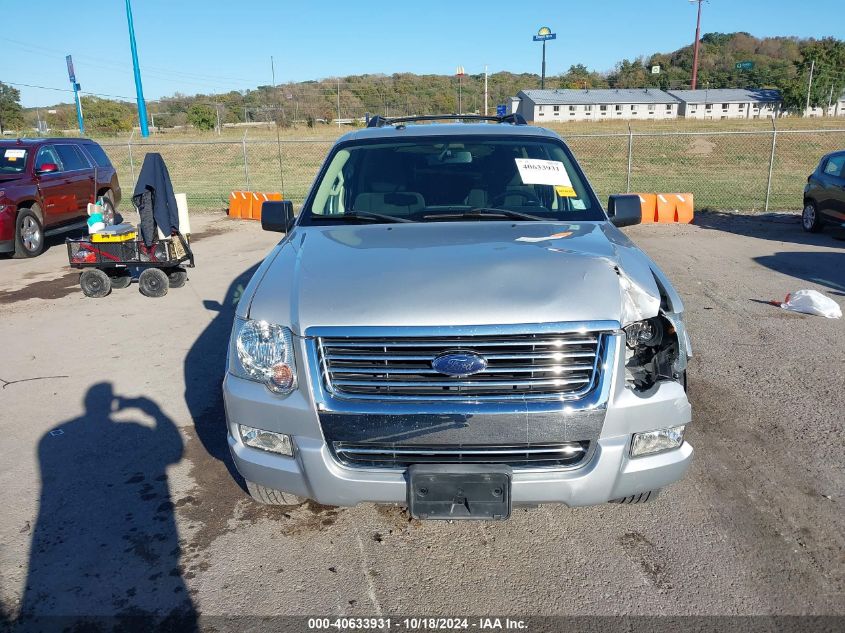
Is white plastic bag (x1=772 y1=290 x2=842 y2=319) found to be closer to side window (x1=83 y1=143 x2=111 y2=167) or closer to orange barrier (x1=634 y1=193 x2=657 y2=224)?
orange barrier (x1=634 y1=193 x2=657 y2=224)

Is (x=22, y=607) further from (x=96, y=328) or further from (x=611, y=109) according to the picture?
(x=611, y=109)

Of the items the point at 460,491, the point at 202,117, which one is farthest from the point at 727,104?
the point at 460,491

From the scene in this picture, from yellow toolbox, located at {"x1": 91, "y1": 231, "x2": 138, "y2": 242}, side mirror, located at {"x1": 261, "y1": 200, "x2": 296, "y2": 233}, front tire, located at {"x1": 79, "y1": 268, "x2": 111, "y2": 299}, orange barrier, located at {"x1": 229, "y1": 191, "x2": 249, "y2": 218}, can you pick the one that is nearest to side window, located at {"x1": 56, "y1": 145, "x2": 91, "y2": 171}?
orange barrier, located at {"x1": 229, "y1": 191, "x2": 249, "y2": 218}

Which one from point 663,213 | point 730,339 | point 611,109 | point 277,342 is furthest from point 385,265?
point 611,109

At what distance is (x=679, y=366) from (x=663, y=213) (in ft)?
42.6

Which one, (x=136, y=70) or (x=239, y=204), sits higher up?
(x=136, y=70)

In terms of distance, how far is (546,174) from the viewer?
4.47 metres

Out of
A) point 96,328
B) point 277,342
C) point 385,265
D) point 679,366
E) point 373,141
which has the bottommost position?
point 96,328

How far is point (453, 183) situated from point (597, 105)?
3037 inches

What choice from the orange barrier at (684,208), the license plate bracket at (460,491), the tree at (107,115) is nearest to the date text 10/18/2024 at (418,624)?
the license plate bracket at (460,491)

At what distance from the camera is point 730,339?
6469 millimetres

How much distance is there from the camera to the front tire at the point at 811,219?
42.2ft

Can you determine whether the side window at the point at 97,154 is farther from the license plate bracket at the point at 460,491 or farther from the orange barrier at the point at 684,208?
the license plate bracket at the point at 460,491

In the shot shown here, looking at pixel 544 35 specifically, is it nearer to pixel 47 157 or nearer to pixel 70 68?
pixel 70 68
